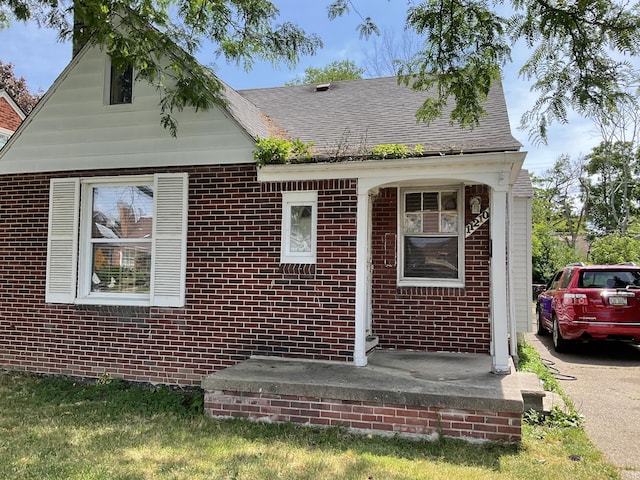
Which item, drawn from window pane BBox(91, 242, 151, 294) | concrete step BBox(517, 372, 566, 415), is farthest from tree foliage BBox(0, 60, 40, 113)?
concrete step BBox(517, 372, 566, 415)

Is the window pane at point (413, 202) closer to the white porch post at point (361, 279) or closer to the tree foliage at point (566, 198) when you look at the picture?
the white porch post at point (361, 279)

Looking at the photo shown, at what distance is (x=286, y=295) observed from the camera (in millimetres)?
6141

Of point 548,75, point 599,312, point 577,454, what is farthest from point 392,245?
point 599,312

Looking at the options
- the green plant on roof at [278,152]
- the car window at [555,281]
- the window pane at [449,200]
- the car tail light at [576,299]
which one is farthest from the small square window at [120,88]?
the car window at [555,281]

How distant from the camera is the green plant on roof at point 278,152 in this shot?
6.06 m

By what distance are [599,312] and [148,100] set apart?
8.36 m

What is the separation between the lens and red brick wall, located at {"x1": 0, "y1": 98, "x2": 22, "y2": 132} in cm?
1385

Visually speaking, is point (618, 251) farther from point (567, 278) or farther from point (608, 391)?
point (608, 391)

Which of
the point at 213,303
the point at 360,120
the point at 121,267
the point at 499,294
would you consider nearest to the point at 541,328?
the point at 360,120

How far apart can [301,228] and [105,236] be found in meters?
2.97

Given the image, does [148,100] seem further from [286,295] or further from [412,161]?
[412,161]

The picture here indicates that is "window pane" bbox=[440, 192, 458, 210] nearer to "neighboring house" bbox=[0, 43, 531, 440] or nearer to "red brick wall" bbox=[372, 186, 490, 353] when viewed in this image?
"neighboring house" bbox=[0, 43, 531, 440]

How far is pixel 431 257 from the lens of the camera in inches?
265

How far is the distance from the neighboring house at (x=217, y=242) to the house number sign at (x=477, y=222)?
14mm
